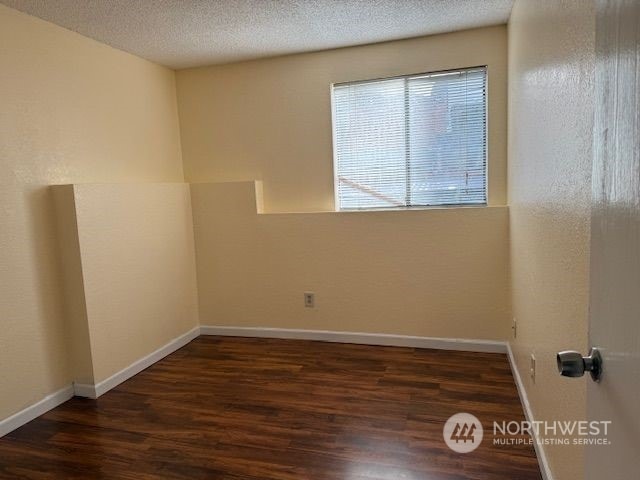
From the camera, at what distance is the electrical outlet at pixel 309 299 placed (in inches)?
145

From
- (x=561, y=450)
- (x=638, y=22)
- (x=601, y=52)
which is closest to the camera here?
(x=638, y=22)

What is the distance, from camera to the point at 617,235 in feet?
2.16

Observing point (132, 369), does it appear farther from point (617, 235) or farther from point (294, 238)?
point (617, 235)

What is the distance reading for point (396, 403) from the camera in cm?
255

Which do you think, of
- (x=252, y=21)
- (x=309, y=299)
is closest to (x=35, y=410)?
(x=309, y=299)

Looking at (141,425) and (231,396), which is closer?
(141,425)

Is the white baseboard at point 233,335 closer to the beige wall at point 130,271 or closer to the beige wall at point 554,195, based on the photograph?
the beige wall at point 130,271

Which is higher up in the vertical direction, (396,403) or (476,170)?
(476,170)

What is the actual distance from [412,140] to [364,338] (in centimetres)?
172

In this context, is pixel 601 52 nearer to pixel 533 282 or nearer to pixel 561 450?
pixel 561 450

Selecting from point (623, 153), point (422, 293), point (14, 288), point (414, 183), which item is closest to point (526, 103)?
point (414, 183)

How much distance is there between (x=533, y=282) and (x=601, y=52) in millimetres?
1591

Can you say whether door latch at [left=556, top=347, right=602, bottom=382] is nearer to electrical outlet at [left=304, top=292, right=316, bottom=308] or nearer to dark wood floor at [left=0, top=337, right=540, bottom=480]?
dark wood floor at [left=0, top=337, right=540, bottom=480]

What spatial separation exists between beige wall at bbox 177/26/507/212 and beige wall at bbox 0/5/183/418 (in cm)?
80
